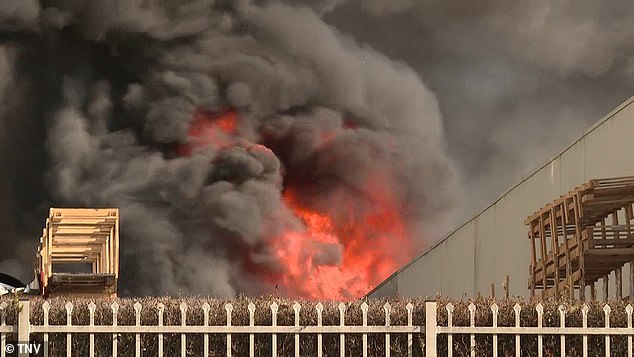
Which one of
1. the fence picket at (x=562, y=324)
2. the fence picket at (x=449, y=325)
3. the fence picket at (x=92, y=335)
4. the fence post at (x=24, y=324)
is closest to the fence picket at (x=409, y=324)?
the fence picket at (x=449, y=325)

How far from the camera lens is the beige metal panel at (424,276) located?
4534 cm

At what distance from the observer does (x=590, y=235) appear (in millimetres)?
24266

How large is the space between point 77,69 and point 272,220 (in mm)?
13146

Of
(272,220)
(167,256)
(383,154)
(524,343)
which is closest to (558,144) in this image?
(383,154)

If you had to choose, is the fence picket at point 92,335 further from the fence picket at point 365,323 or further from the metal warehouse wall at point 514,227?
→ the metal warehouse wall at point 514,227

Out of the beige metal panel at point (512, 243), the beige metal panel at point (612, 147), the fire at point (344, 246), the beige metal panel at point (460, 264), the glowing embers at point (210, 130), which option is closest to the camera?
the beige metal panel at point (612, 147)

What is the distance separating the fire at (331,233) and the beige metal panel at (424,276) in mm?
12174

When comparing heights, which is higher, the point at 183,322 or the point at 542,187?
A: the point at 542,187

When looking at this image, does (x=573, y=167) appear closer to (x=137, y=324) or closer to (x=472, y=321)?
(x=472, y=321)

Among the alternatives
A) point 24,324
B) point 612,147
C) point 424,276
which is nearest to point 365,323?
point 24,324

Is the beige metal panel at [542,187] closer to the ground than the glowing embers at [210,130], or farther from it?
closer to the ground

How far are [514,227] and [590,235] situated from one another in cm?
1046

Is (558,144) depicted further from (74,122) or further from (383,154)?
(74,122)

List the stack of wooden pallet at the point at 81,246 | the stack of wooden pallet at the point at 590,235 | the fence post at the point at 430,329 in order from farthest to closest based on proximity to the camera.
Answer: the stack of wooden pallet at the point at 590,235 < the stack of wooden pallet at the point at 81,246 < the fence post at the point at 430,329
